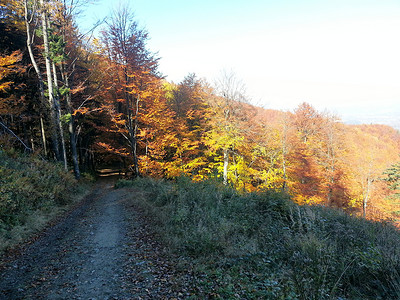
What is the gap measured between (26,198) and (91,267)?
5.30 meters

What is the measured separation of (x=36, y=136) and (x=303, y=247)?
2729cm

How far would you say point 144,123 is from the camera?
831 inches

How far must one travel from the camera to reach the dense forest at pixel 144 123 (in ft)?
53.0

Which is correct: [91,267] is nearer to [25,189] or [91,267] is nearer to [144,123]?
[25,189]

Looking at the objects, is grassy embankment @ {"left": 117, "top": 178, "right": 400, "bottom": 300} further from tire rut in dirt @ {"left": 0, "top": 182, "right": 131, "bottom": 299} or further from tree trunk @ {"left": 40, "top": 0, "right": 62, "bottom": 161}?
tree trunk @ {"left": 40, "top": 0, "right": 62, "bottom": 161}

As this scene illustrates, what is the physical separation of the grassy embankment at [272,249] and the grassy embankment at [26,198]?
406 cm

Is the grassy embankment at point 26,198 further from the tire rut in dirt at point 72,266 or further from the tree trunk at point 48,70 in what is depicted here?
the tree trunk at point 48,70

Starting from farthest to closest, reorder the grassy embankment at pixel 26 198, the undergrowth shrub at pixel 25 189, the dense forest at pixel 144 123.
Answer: the dense forest at pixel 144 123
the undergrowth shrub at pixel 25 189
the grassy embankment at pixel 26 198

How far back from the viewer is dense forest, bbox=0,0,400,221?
1616 cm

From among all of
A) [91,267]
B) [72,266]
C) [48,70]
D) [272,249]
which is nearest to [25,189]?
[72,266]

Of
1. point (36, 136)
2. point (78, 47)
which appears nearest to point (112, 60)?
point (78, 47)

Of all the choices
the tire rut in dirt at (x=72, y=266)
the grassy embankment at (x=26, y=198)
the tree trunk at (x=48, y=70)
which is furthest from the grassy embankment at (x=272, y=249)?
the tree trunk at (x=48, y=70)

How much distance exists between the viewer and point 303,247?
4.93 metres

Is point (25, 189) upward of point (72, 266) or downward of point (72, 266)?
upward
